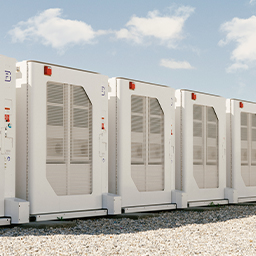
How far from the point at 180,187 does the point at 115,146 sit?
89.3 inches

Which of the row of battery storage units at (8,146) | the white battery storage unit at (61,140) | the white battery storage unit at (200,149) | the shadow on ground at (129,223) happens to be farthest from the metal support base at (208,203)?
the row of battery storage units at (8,146)

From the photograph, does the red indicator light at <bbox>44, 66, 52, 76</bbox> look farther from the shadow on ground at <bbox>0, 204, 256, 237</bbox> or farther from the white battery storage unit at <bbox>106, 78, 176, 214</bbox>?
the shadow on ground at <bbox>0, 204, 256, 237</bbox>

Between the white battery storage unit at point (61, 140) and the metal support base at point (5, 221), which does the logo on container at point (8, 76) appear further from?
the metal support base at point (5, 221)

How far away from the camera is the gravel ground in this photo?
4910 mm

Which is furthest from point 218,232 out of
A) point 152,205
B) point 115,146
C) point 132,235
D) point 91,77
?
point 91,77

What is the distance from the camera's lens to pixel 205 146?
10.0 m

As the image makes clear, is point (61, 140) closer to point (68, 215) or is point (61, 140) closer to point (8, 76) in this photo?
point (68, 215)

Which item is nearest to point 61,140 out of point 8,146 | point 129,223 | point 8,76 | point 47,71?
point 8,146

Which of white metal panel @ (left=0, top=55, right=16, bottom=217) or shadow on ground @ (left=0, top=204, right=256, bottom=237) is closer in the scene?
shadow on ground @ (left=0, top=204, right=256, bottom=237)

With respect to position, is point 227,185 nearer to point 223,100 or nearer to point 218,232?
point 223,100

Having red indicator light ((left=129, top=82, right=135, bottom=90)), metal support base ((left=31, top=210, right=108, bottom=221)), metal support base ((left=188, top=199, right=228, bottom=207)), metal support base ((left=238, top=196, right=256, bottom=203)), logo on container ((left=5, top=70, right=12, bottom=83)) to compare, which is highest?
red indicator light ((left=129, top=82, right=135, bottom=90))

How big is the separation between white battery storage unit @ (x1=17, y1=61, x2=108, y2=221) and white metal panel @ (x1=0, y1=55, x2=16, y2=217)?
0.98 ft

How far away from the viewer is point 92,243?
17.2 ft

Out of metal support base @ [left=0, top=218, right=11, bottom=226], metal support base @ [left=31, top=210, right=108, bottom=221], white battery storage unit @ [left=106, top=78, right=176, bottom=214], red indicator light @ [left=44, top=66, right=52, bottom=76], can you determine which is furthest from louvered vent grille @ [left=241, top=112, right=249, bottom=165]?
metal support base @ [left=0, top=218, right=11, bottom=226]
